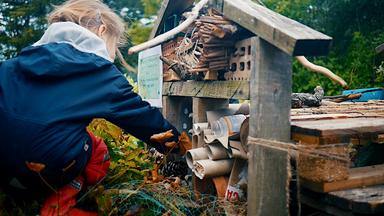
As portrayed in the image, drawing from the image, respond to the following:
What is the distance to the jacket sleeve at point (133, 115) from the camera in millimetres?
2125

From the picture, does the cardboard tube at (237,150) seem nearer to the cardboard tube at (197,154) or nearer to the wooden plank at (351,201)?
the cardboard tube at (197,154)

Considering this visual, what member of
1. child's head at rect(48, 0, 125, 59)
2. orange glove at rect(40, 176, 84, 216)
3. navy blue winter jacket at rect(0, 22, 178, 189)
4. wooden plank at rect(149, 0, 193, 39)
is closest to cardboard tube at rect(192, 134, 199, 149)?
navy blue winter jacket at rect(0, 22, 178, 189)

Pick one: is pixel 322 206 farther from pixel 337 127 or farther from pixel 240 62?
pixel 240 62

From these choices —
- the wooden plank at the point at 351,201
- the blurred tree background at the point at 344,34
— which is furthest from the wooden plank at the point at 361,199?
the blurred tree background at the point at 344,34

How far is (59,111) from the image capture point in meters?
1.92

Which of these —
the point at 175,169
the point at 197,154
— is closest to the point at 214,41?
the point at 197,154

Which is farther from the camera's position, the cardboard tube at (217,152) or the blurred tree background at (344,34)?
the blurred tree background at (344,34)

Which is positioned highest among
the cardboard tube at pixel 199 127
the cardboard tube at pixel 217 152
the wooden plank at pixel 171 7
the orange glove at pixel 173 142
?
the wooden plank at pixel 171 7

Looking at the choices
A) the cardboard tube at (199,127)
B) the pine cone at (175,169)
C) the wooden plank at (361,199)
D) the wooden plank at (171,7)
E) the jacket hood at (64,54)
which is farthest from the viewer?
the wooden plank at (171,7)

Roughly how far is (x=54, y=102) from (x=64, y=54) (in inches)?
10.5

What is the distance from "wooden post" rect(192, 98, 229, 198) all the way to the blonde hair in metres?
0.74

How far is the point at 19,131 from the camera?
183 centimetres

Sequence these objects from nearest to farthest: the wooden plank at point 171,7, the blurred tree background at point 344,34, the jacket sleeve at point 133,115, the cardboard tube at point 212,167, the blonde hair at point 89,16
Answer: the jacket sleeve at point 133,115 → the cardboard tube at point 212,167 → the blonde hair at point 89,16 → the wooden plank at point 171,7 → the blurred tree background at point 344,34

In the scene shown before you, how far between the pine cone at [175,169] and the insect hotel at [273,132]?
733 millimetres
